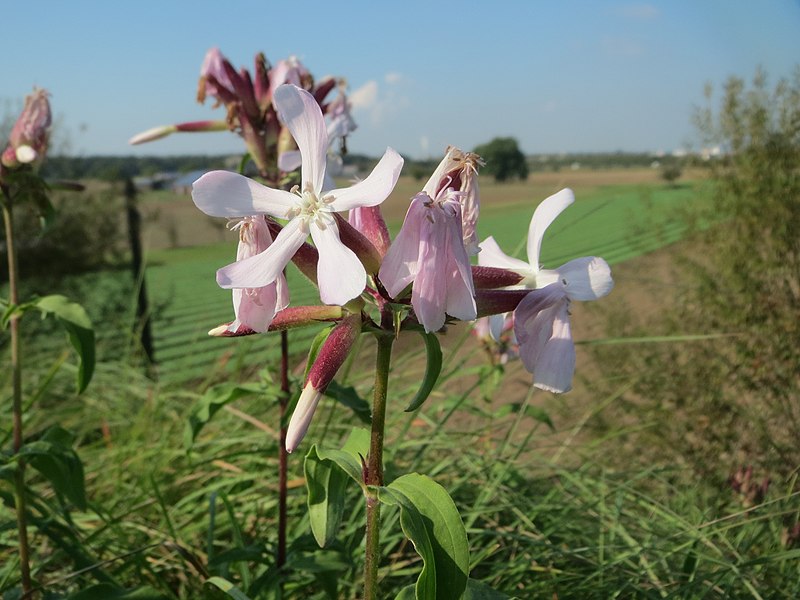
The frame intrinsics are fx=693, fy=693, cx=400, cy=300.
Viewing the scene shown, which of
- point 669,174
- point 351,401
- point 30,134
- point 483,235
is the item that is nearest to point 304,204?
point 351,401

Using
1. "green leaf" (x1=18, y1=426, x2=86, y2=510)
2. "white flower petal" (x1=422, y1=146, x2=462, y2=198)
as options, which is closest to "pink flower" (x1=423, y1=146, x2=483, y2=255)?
"white flower petal" (x1=422, y1=146, x2=462, y2=198)

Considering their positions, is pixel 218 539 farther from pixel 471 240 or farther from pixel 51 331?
pixel 51 331

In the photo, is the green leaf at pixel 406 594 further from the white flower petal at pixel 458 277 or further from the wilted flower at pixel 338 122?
the wilted flower at pixel 338 122

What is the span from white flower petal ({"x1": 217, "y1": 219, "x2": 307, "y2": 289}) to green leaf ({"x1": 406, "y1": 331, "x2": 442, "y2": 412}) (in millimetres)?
165

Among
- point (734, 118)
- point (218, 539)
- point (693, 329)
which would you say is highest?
point (734, 118)

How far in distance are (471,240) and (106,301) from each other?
17.3 ft

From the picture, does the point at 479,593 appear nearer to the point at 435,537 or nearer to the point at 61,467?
the point at 435,537

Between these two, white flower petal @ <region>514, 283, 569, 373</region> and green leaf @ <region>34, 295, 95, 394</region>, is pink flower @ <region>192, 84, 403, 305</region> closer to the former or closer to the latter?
white flower petal @ <region>514, 283, 569, 373</region>

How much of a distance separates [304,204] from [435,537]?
358mm

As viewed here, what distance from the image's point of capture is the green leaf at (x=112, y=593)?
1069mm

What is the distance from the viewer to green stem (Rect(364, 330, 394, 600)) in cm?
74

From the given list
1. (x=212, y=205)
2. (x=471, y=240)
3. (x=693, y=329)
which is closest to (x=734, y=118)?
(x=693, y=329)

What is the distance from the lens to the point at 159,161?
700 cm

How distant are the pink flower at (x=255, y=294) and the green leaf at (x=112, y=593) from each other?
2.00ft
